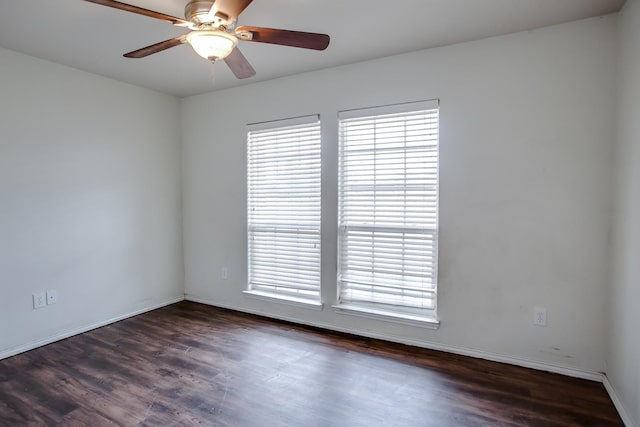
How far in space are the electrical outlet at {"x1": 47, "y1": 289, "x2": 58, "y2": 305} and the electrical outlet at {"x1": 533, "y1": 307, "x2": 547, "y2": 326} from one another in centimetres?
394

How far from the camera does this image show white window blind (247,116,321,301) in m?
3.42

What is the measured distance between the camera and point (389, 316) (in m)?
3.04

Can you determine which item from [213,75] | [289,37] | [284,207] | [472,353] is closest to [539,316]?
[472,353]

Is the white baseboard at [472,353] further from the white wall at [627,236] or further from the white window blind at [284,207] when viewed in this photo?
the white window blind at [284,207]

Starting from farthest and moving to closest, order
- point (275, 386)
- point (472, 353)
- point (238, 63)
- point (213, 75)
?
Result: 1. point (213, 75)
2. point (472, 353)
3. point (275, 386)
4. point (238, 63)

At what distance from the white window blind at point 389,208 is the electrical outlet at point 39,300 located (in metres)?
2.58

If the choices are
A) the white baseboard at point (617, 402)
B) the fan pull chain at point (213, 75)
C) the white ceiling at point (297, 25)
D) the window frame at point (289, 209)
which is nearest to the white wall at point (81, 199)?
the white ceiling at point (297, 25)

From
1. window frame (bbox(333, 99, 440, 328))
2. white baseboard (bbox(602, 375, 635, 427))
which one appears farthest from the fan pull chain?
white baseboard (bbox(602, 375, 635, 427))

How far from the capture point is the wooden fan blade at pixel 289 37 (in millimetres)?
1836

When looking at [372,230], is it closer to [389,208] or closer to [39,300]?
[389,208]

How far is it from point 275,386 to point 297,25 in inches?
96.3

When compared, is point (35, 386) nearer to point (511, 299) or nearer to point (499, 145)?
point (511, 299)

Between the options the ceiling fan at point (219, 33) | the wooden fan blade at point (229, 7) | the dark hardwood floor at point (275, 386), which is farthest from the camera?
the dark hardwood floor at point (275, 386)

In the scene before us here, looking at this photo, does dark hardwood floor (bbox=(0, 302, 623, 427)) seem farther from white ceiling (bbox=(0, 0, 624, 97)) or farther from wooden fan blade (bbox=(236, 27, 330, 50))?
white ceiling (bbox=(0, 0, 624, 97))
